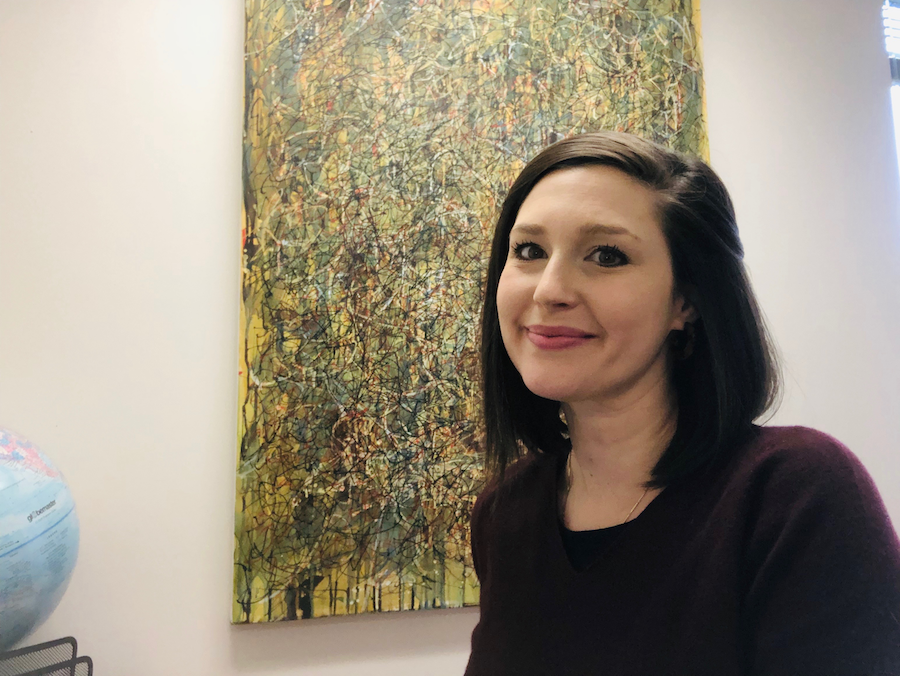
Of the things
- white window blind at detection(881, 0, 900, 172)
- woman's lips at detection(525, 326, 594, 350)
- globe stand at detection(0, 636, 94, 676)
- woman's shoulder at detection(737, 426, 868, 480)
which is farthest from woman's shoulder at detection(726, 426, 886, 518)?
white window blind at detection(881, 0, 900, 172)

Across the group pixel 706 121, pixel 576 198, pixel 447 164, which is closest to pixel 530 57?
pixel 447 164

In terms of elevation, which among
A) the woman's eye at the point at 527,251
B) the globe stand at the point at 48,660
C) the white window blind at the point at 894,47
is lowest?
the globe stand at the point at 48,660

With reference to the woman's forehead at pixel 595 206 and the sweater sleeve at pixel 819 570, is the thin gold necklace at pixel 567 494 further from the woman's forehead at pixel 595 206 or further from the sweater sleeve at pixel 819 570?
the woman's forehead at pixel 595 206

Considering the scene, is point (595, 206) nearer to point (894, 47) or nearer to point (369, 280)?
point (369, 280)

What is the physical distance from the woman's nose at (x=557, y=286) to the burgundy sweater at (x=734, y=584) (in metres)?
0.27

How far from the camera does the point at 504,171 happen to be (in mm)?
1432

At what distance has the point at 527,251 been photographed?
87cm

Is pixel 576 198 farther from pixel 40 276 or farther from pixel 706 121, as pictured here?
pixel 40 276

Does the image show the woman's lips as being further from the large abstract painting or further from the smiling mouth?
the large abstract painting

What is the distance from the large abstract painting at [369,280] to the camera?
1.29m

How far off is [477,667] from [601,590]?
256 millimetres

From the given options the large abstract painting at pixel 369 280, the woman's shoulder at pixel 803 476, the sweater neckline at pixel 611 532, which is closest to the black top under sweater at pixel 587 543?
the sweater neckline at pixel 611 532

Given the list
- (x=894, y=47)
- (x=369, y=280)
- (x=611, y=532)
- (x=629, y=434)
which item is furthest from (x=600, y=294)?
(x=894, y=47)

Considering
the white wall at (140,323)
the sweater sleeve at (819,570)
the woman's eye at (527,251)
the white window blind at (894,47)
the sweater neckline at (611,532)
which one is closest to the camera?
the sweater sleeve at (819,570)
